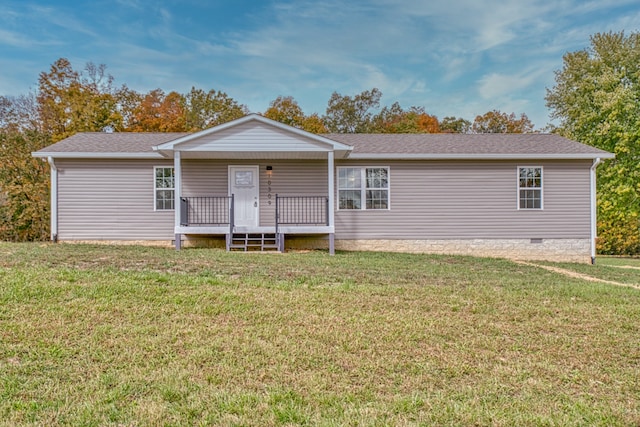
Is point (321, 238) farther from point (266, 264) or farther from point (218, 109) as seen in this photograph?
point (218, 109)

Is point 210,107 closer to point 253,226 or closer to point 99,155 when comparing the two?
point 99,155

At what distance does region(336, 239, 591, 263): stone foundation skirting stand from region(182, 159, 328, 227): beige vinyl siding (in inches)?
77.4

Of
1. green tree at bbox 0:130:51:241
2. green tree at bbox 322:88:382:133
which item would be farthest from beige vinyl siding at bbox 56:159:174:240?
green tree at bbox 322:88:382:133

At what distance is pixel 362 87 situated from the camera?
30.3 metres

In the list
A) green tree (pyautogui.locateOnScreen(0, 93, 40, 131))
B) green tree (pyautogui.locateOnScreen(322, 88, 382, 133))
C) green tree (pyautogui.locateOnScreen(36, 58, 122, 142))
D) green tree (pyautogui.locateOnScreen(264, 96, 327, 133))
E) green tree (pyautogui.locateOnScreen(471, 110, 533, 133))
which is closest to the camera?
green tree (pyautogui.locateOnScreen(36, 58, 122, 142))

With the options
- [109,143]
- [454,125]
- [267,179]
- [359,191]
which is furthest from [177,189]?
[454,125]

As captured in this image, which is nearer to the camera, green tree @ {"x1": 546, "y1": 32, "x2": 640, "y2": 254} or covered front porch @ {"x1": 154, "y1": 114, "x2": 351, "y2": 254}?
covered front porch @ {"x1": 154, "y1": 114, "x2": 351, "y2": 254}

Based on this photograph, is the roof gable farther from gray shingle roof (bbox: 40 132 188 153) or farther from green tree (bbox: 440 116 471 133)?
green tree (bbox: 440 116 471 133)

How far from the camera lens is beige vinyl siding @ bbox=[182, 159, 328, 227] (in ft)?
39.3

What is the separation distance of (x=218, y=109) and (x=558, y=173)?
19.9 meters

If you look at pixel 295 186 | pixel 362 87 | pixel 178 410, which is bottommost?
pixel 178 410

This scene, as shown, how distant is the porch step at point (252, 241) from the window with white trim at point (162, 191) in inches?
83.6

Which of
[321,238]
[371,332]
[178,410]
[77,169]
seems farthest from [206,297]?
[77,169]

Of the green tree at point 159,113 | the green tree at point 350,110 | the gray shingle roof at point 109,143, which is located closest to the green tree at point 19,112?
the green tree at point 159,113
